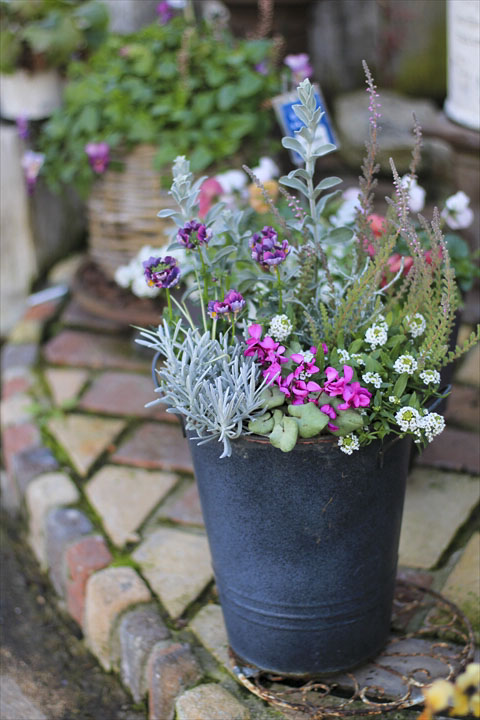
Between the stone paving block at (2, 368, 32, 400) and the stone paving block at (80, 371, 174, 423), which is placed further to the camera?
the stone paving block at (2, 368, 32, 400)

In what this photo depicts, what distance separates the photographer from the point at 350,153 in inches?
143

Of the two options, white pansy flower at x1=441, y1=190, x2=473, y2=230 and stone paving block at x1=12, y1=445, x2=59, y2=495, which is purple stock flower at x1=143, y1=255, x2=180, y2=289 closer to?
white pansy flower at x1=441, y1=190, x2=473, y2=230

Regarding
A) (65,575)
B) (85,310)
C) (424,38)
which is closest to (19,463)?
(65,575)

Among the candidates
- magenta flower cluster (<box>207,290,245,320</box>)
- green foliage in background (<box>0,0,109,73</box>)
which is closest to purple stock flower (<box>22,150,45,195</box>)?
green foliage in background (<box>0,0,109,73</box>)

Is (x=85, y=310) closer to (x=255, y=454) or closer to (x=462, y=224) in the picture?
(x=462, y=224)

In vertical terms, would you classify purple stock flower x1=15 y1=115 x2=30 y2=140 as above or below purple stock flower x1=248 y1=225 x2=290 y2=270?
below

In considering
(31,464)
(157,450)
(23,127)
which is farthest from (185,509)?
(23,127)

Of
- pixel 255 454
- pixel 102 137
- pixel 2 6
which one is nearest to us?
pixel 255 454

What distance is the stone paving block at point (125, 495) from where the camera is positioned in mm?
2131

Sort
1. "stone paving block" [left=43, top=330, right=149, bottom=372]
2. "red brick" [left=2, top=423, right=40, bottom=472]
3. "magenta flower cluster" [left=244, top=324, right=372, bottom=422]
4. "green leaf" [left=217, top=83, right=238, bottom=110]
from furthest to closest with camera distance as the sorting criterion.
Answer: "stone paving block" [left=43, top=330, right=149, bottom=372]
"green leaf" [left=217, top=83, right=238, bottom=110]
"red brick" [left=2, top=423, right=40, bottom=472]
"magenta flower cluster" [left=244, top=324, right=372, bottom=422]

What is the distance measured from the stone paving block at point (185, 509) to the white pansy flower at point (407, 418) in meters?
0.90

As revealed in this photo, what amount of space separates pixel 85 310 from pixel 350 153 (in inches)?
53.6

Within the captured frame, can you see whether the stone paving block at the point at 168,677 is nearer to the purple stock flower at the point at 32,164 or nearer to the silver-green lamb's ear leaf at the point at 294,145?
the silver-green lamb's ear leaf at the point at 294,145

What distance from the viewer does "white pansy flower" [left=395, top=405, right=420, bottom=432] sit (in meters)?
1.32
